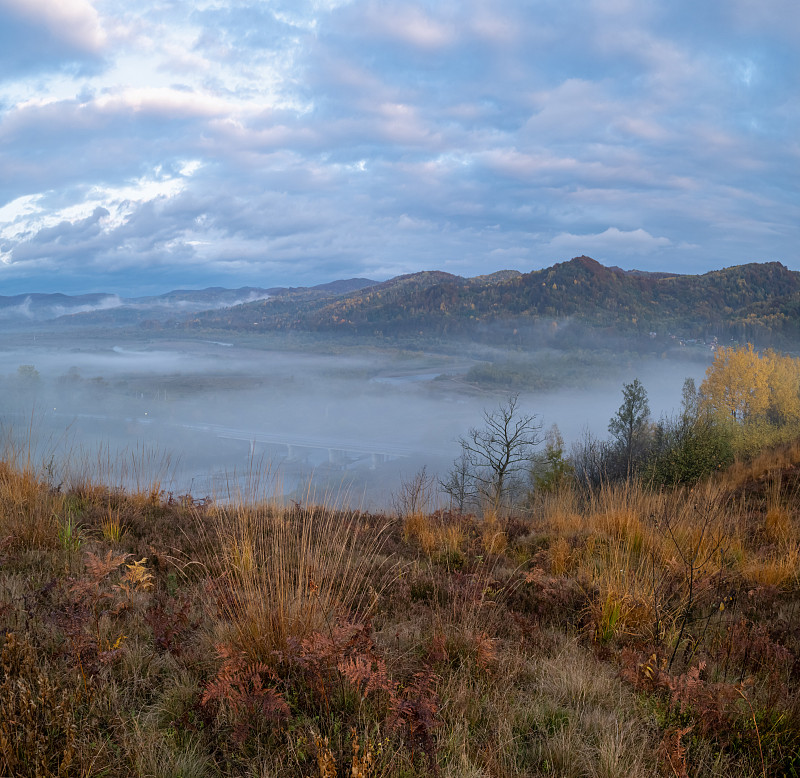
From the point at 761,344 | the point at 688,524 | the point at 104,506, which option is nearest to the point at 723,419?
the point at 688,524

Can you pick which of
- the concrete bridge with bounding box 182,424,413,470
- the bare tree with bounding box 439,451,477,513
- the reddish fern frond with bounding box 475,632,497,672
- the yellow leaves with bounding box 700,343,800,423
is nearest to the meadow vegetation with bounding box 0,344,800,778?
the reddish fern frond with bounding box 475,632,497,672

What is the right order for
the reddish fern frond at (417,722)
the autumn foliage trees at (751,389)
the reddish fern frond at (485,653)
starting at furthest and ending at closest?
the autumn foliage trees at (751,389), the reddish fern frond at (485,653), the reddish fern frond at (417,722)

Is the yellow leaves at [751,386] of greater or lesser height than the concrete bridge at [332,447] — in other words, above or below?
above

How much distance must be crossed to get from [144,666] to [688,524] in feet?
19.6

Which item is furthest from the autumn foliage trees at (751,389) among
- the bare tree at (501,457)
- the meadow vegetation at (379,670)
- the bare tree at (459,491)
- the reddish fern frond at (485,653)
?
the reddish fern frond at (485,653)

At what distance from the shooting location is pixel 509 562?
19.3 feet

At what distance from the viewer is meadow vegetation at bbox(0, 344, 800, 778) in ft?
7.30

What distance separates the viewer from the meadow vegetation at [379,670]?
2227mm

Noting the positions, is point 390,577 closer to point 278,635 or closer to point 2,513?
point 278,635

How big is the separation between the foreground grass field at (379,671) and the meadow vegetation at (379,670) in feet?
0.05

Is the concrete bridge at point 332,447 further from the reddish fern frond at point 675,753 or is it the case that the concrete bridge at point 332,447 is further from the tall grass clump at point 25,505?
the reddish fern frond at point 675,753

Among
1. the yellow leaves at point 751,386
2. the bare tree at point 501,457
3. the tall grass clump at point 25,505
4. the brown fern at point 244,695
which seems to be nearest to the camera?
the brown fern at point 244,695

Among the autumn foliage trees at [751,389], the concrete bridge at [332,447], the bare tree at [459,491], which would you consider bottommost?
the concrete bridge at [332,447]

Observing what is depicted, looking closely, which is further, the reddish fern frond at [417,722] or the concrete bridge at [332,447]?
the concrete bridge at [332,447]
